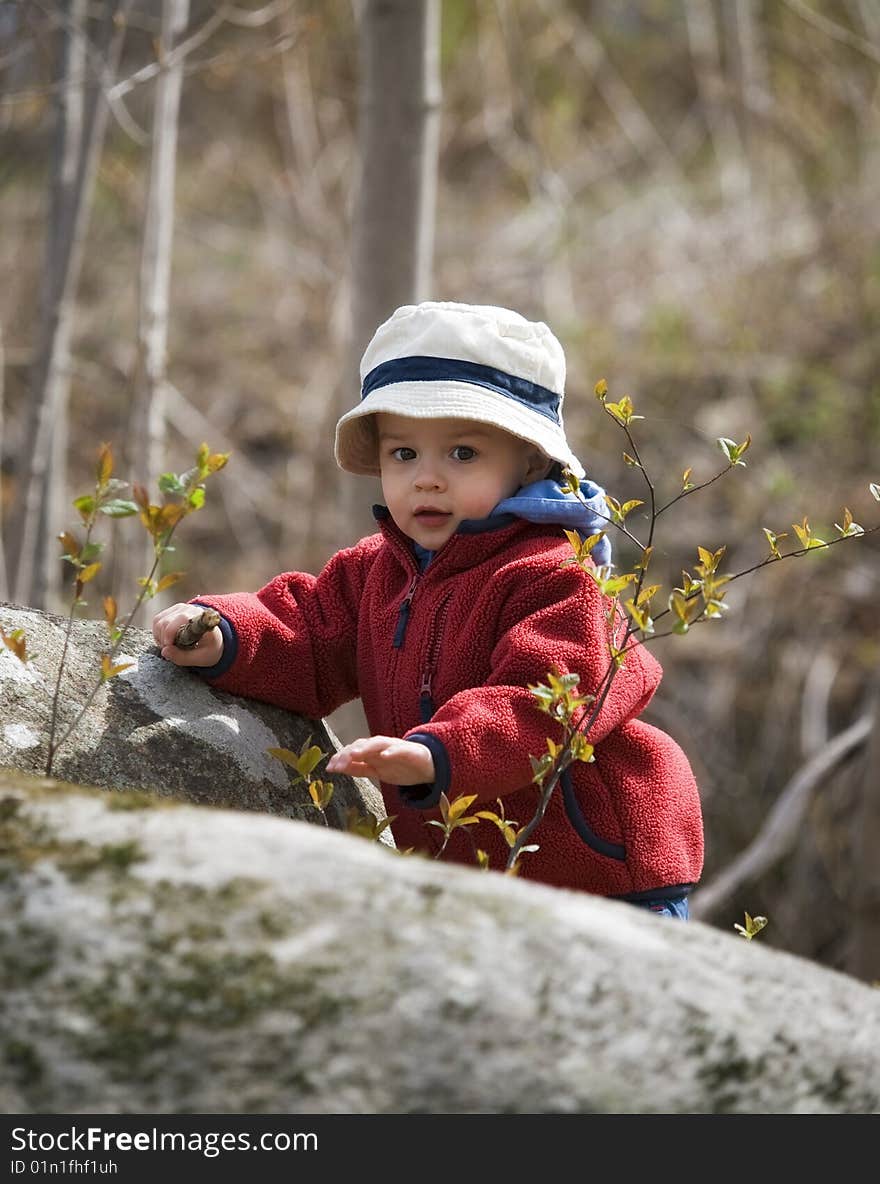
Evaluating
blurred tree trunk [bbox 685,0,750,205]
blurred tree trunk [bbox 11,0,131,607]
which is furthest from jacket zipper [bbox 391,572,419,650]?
blurred tree trunk [bbox 685,0,750,205]

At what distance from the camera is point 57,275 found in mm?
4410

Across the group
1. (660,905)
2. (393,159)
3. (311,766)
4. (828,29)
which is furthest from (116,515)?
(828,29)

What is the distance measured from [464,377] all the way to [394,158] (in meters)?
1.74

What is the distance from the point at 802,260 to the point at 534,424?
6.07 metres

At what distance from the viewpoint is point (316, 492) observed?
720 cm

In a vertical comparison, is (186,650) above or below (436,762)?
above

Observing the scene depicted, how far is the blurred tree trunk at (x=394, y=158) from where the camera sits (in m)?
3.91

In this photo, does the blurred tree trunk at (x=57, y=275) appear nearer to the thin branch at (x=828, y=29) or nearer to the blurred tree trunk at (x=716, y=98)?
the thin branch at (x=828, y=29)

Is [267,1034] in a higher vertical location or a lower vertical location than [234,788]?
lower

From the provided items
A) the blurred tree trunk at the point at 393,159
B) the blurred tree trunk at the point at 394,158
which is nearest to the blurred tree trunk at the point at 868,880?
the blurred tree trunk at the point at 393,159

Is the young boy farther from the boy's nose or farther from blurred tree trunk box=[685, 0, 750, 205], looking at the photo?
blurred tree trunk box=[685, 0, 750, 205]

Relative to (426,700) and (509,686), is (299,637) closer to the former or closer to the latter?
(426,700)
